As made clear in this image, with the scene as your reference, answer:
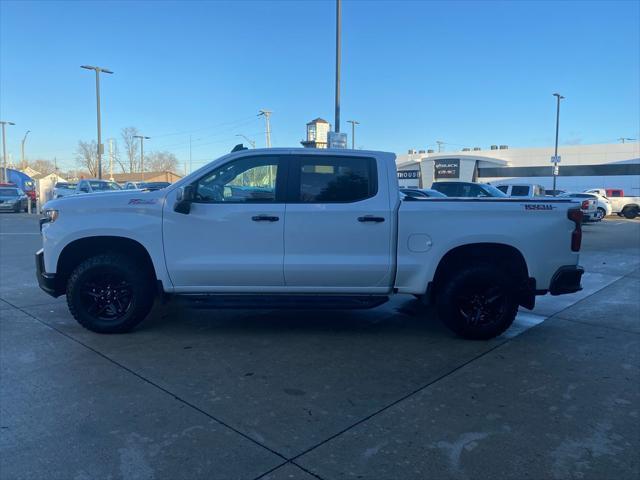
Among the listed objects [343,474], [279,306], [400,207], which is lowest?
[343,474]

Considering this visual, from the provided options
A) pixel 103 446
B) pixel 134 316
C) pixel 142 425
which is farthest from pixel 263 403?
pixel 134 316

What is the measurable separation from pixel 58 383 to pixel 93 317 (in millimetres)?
1336

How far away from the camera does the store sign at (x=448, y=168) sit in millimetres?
53156

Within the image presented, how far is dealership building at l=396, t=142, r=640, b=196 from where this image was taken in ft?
150

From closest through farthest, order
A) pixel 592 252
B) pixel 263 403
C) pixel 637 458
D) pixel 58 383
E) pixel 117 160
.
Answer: pixel 637 458, pixel 263 403, pixel 58 383, pixel 592 252, pixel 117 160

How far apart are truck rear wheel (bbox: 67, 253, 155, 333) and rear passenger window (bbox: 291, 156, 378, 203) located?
73.7 inches

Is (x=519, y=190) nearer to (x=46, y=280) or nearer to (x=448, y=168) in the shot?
(x=46, y=280)

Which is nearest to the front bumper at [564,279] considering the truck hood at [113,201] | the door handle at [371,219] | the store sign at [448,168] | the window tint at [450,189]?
the door handle at [371,219]

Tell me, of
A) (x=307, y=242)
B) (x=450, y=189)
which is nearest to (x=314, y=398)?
(x=307, y=242)

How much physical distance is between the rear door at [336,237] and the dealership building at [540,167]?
1729 inches

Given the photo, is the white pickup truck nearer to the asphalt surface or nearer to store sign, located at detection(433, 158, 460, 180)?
the asphalt surface

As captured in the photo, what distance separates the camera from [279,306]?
5312 mm

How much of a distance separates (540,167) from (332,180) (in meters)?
50.6

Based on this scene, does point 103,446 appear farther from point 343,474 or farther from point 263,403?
point 343,474
